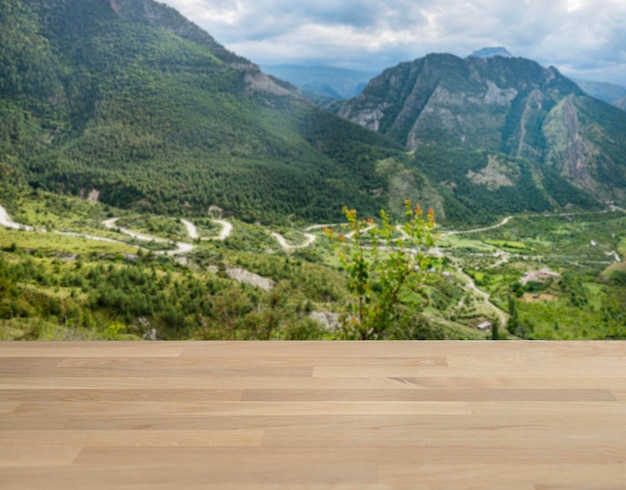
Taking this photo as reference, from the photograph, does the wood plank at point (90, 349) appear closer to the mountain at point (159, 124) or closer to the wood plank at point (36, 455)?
the wood plank at point (36, 455)

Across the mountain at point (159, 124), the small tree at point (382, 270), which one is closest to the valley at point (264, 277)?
the small tree at point (382, 270)

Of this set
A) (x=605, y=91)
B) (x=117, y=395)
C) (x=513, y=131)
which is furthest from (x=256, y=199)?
(x=513, y=131)

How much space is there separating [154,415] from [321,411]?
43 centimetres

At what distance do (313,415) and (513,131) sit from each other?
39.7 feet

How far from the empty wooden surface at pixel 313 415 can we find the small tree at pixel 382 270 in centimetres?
97

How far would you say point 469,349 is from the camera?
5.74ft

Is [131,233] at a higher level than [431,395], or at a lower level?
lower

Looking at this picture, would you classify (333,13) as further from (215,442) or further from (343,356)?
(215,442)

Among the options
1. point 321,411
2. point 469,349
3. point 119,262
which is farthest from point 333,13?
point 321,411

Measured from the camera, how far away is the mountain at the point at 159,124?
788cm

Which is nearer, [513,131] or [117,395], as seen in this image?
[117,395]

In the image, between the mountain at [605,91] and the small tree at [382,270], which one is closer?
the small tree at [382,270]

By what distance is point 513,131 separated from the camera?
11.8m

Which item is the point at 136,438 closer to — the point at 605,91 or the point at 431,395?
the point at 431,395
